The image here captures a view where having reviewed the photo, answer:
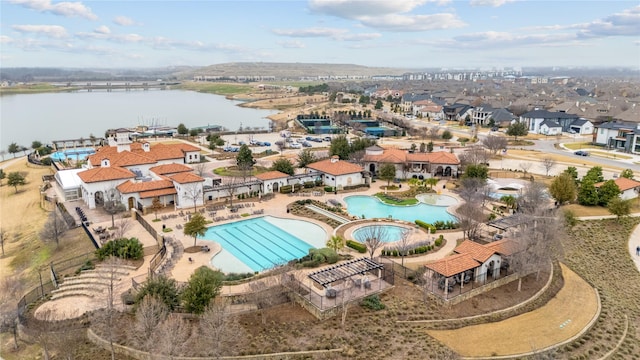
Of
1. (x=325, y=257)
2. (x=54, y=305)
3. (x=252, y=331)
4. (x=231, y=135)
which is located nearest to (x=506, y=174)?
(x=325, y=257)

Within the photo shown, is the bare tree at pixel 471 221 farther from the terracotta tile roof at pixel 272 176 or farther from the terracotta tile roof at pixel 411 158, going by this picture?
the terracotta tile roof at pixel 272 176

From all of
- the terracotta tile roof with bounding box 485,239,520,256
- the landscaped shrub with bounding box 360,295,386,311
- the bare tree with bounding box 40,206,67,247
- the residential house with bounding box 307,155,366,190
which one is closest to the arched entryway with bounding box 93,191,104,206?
the bare tree with bounding box 40,206,67,247

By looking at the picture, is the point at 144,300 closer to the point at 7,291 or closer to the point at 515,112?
the point at 7,291

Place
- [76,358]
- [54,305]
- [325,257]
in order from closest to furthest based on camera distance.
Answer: [76,358] → [54,305] → [325,257]

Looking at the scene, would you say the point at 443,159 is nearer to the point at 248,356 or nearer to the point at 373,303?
the point at 373,303

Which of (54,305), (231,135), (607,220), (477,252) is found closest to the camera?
(54,305)

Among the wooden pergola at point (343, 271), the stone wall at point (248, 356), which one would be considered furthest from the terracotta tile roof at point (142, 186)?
the stone wall at point (248, 356)
